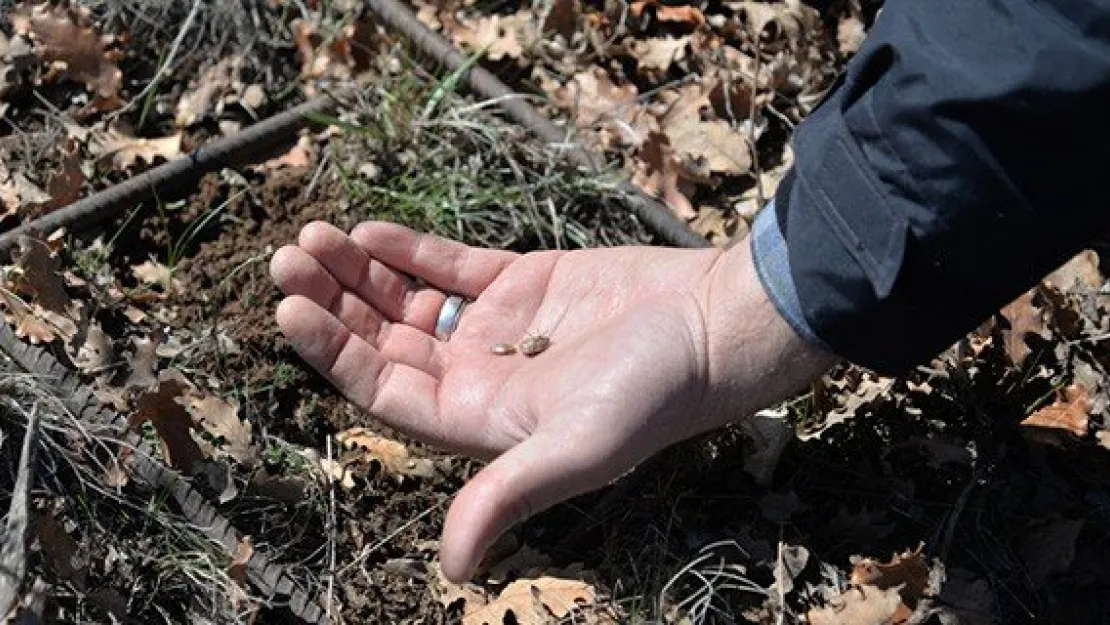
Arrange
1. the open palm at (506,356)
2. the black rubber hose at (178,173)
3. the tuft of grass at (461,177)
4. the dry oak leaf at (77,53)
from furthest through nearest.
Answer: the dry oak leaf at (77,53) → the tuft of grass at (461,177) → the black rubber hose at (178,173) → the open palm at (506,356)

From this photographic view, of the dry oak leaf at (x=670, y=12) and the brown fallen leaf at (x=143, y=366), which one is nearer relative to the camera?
the brown fallen leaf at (x=143, y=366)

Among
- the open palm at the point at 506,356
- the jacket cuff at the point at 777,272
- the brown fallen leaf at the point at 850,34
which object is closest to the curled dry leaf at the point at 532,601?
the open palm at the point at 506,356

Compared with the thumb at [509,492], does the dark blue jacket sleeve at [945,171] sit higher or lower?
higher

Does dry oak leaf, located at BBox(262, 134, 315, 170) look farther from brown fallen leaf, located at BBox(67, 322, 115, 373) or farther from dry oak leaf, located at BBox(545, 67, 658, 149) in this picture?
brown fallen leaf, located at BBox(67, 322, 115, 373)

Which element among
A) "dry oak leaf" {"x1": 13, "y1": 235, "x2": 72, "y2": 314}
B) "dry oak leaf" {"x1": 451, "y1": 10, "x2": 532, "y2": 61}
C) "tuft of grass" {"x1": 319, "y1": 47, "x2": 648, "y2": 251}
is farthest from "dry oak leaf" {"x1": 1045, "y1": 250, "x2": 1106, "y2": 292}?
"dry oak leaf" {"x1": 13, "y1": 235, "x2": 72, "y2": 314}

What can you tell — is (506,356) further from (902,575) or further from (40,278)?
(40,278)

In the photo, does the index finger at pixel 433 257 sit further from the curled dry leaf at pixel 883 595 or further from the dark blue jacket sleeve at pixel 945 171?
the curled dry leaf at pixel 883 595

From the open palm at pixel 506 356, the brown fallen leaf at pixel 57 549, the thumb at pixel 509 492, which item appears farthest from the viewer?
the brown fallen leaf at pixel 57 549
